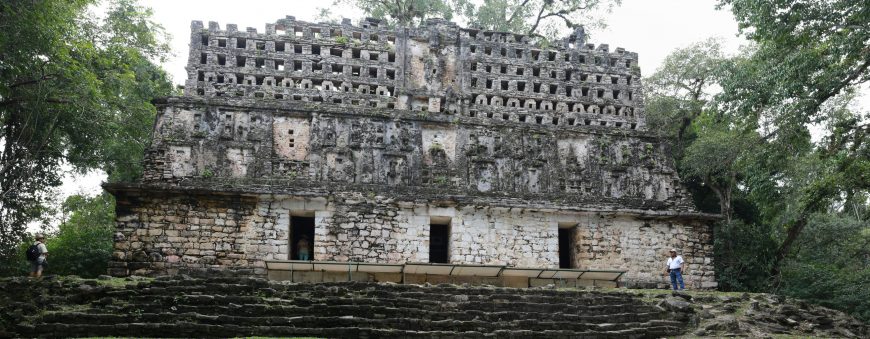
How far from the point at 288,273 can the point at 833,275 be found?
14172mm

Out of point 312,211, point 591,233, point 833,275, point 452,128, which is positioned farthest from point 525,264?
point 833,275

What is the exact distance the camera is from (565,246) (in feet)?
56.0

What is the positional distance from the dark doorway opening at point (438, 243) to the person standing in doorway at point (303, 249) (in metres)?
2.86

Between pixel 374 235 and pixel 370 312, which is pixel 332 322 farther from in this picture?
pixel 374 235

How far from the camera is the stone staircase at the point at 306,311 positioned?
32.1 feet

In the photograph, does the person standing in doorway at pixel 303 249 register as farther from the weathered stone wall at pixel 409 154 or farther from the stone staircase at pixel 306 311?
the stone staircase at pixel 306 311

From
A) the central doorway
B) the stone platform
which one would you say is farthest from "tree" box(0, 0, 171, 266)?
the central doorway

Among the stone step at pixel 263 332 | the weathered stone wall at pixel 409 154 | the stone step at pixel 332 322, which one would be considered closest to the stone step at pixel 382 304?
the stone step at pixel 332 322

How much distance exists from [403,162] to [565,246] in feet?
14.5

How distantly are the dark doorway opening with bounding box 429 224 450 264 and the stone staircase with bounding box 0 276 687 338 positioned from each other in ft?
13.5

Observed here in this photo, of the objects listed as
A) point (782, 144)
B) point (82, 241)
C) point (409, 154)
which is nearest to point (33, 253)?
point (82, 241)

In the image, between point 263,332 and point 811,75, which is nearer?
point 263,332

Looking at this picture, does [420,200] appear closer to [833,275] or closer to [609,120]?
[609,120]

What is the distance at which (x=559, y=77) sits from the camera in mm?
18641
